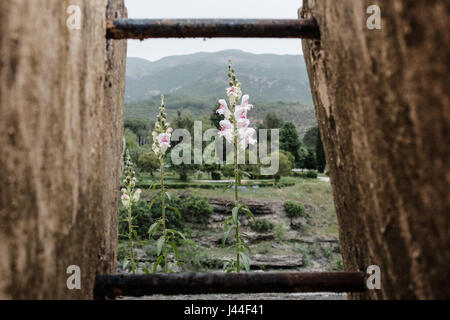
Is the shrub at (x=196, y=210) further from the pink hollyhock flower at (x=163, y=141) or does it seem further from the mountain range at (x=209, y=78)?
the mountain range at (x=209, y=78)

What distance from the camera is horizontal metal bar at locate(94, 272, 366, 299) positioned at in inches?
19.9

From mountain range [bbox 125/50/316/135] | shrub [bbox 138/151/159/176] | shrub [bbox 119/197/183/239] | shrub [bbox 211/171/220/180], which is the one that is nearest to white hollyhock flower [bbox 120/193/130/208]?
shrub [bbox 119/197/183/239]

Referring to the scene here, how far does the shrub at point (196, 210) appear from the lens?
40.8 ft

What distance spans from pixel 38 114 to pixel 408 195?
19.1 inches

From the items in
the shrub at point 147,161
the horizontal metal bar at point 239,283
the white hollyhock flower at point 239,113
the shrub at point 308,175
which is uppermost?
the shrub at point 308,175

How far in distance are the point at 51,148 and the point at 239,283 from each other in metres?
0.35

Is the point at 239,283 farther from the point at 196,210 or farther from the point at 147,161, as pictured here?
the point at 147,161

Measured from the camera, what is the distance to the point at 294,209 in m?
13.6

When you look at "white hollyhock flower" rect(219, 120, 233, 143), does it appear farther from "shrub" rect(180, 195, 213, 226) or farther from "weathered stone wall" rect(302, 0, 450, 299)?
"shrub" rect(180, 195, 213, 226)

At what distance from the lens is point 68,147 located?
45 cm

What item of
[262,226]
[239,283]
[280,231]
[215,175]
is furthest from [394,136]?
[215,175]

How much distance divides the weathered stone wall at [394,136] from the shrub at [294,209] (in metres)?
13.5

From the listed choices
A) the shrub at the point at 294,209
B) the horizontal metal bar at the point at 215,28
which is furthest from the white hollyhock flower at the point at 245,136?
the shrub at the point at 294,209

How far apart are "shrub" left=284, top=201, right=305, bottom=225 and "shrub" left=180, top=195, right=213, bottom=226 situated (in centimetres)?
347
